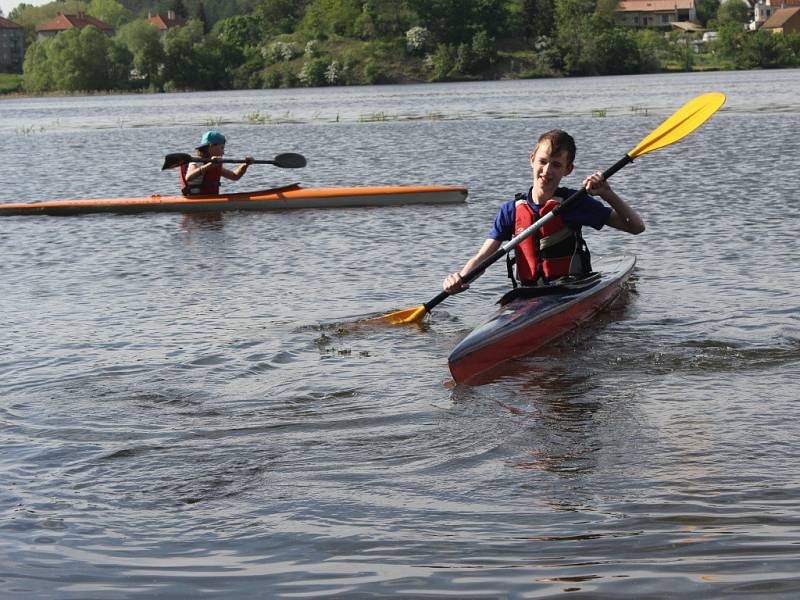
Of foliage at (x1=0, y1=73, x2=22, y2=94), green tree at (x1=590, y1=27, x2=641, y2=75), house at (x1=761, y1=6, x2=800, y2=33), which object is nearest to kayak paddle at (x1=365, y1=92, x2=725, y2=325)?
green tree at (x1=590, y1=27, x2=641, y2=75)

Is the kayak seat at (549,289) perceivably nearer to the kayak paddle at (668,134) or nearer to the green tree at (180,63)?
the kayak paddle at (668,134)

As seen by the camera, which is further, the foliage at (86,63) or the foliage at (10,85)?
the foliage at (10,85)

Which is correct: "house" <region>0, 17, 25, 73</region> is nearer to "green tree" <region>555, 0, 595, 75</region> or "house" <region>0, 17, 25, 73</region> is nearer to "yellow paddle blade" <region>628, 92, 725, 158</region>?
"green tree" <region>555, 0, 595, 75</region>

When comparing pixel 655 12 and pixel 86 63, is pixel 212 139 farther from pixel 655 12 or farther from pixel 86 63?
pixel 655 12

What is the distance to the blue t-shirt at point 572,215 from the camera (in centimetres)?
758

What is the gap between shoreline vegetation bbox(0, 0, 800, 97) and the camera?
329 feet

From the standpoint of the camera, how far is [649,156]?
24.3 metres

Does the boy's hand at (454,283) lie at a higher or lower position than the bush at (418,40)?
lower

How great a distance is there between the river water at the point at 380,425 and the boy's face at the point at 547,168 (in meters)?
1.06

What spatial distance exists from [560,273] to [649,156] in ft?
55.0

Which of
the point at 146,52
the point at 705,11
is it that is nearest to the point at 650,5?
the point at 705,11

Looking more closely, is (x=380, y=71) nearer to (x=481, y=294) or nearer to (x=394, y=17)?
(x=394, y=17)

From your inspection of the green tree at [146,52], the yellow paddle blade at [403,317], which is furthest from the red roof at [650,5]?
the yellow paddle blade at [403,317]

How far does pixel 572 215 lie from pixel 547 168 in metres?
0.38
